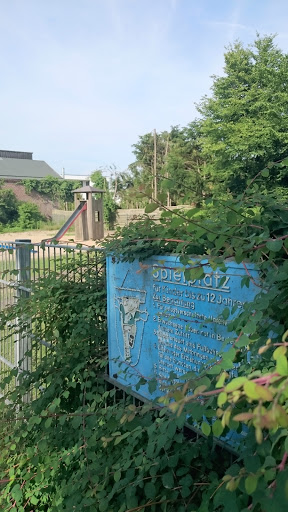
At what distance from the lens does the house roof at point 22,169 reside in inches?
2244

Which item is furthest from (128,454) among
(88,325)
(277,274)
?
(277,274)

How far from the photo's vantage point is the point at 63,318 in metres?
3.13

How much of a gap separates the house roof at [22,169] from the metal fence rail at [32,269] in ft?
174

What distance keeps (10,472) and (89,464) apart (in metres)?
0.93

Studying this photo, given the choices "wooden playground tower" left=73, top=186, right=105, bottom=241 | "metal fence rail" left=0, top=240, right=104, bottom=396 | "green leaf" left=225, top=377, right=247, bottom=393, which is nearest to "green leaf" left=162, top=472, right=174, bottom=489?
"green leaf" left=225, top=377, right=247, bottom=393

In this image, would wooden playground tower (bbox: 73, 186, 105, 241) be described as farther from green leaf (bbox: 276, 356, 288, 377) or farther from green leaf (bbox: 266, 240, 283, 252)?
green leaf (bbox: 276, 356, 288, 377)

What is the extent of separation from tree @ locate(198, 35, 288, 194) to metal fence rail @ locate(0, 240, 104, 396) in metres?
27.2

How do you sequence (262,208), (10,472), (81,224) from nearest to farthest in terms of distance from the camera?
(262,208) → (10,472) → (81,224)

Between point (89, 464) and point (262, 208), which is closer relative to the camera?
point (262, 208)

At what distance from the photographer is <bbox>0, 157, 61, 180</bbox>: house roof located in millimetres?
57003

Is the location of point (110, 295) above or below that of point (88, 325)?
above

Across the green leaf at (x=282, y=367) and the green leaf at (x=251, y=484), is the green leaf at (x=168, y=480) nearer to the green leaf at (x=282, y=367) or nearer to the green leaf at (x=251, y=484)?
the green leaf at (x=251, y=484)

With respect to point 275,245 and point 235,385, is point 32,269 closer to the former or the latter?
point 275,245

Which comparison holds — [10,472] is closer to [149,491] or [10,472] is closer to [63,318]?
[63,318]
